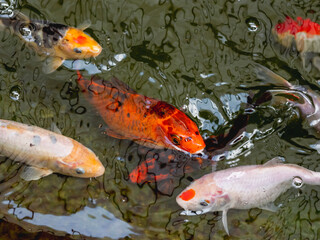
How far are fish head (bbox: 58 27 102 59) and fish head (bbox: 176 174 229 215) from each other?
5.69 ft

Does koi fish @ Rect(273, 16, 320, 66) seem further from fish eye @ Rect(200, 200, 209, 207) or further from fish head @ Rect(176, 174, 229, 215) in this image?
fish eye @ Rect(200, 200, 209, 207)

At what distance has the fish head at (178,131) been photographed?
3.88 m

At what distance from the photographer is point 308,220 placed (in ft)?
13.3

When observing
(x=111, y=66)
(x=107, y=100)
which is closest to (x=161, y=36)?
(x=111, y=66)

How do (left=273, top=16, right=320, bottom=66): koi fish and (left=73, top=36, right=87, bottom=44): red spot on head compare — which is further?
(left=273, top=16, right=320, bottom=66): koi fish

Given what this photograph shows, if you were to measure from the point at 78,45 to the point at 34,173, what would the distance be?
4.51 feet

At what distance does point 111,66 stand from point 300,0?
239 centimetres

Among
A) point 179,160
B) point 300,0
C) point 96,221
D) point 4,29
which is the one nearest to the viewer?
point 96,221

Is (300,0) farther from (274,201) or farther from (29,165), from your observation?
(29,165)

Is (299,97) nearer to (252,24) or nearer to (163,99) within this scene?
(252,24)

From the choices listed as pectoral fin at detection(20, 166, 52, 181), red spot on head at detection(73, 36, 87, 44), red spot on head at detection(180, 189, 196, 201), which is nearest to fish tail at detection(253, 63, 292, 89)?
red spot on head at detection(180, 189, 196, 201)

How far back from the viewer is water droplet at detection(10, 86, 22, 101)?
14.3ft

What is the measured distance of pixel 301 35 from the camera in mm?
4746

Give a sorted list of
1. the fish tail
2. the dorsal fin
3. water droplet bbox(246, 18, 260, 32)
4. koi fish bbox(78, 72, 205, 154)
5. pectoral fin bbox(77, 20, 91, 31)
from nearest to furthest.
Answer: koi fish bbox(78, 72, 205, 154), the dorsal fin, the fish tail, pectoral fin bbox(77, 20, 91, 31), water droplet bbox(246, 18, 260, 32)
